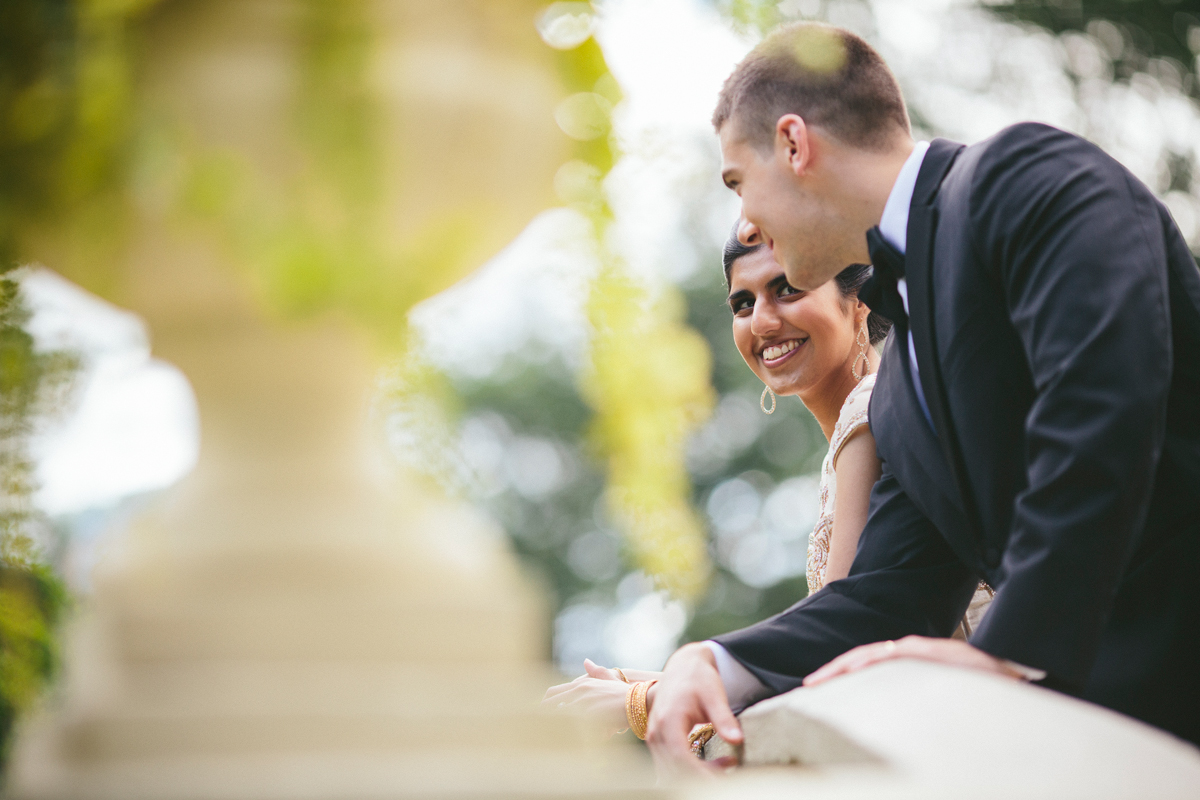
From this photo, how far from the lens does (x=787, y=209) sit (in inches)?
105

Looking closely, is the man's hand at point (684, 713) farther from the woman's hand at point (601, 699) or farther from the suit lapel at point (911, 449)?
the suit lapel at point (911, 449)

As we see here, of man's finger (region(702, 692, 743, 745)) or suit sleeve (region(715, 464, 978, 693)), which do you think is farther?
suit sleeve (region(715, 464, 978, 693))

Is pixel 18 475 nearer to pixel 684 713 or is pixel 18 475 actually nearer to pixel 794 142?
pixel 684 713

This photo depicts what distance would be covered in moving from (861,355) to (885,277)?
123cm

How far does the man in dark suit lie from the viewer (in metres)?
1.76

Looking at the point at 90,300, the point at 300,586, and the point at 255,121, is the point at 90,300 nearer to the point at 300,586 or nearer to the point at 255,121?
the point at 255,121

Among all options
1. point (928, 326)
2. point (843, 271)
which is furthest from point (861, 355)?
point (928, 326)

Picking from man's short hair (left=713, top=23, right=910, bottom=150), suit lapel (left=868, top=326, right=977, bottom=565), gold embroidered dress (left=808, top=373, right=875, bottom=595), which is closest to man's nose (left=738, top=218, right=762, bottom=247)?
man's short hair (left=713, top=23, right=910, bottom=150)

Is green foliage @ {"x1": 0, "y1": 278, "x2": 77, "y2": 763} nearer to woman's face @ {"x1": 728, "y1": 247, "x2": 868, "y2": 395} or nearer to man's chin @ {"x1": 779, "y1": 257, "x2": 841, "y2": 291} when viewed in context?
man's chin @ {"x1": 779, "y1": 257, "x2": 841, "y2": 291}

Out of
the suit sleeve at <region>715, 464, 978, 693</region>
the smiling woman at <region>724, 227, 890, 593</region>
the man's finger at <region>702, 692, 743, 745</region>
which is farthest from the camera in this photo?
the smiling woman at <region>724, 227, 890, 593</region>

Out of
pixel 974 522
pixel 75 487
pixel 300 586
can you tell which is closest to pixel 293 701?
pixel 300 586

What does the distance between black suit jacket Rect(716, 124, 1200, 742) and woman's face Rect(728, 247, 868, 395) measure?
988 millimetres

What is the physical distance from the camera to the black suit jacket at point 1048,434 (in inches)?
69.0

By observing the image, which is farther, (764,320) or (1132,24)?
(1132,24)
